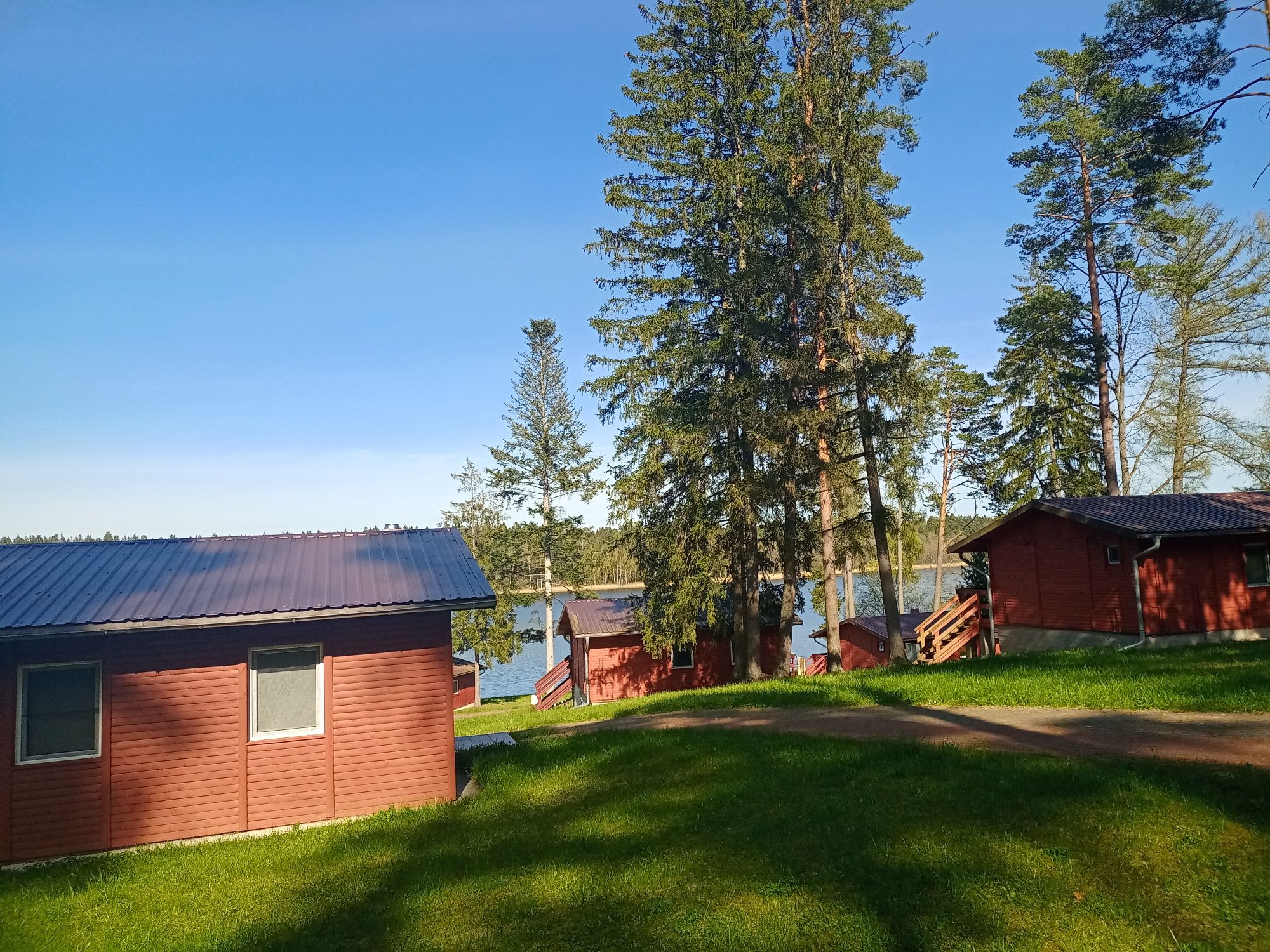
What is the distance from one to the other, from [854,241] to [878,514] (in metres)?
7.04

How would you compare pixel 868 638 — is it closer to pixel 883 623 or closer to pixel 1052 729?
pixel 883 623

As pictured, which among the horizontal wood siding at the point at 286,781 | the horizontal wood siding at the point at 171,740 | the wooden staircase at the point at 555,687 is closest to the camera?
the horizontal wood siding at the point at 171,740

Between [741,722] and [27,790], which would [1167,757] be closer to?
[741,722]

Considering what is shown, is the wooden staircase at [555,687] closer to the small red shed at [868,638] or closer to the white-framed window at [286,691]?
the small red shed at [868,638]

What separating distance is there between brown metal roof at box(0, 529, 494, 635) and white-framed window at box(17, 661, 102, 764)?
867 millimetres

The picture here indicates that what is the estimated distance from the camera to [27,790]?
10.2 meters

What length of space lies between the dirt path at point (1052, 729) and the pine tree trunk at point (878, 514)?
6.99 metres

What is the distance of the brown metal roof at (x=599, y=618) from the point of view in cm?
2833

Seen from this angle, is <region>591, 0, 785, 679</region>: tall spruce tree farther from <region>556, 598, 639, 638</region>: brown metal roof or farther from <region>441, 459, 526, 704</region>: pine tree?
<region>441, 459, 526, 704</region>: pine tree

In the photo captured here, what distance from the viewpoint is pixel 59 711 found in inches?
417

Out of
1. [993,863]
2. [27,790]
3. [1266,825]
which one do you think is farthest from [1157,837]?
[27,790]

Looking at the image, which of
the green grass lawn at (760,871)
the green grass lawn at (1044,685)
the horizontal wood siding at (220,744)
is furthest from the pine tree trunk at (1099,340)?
the horizontal wood siding at (220,744)

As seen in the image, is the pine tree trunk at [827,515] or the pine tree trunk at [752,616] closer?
the pine tree trunk at [827,515]

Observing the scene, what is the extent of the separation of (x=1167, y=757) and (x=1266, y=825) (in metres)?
2.04
